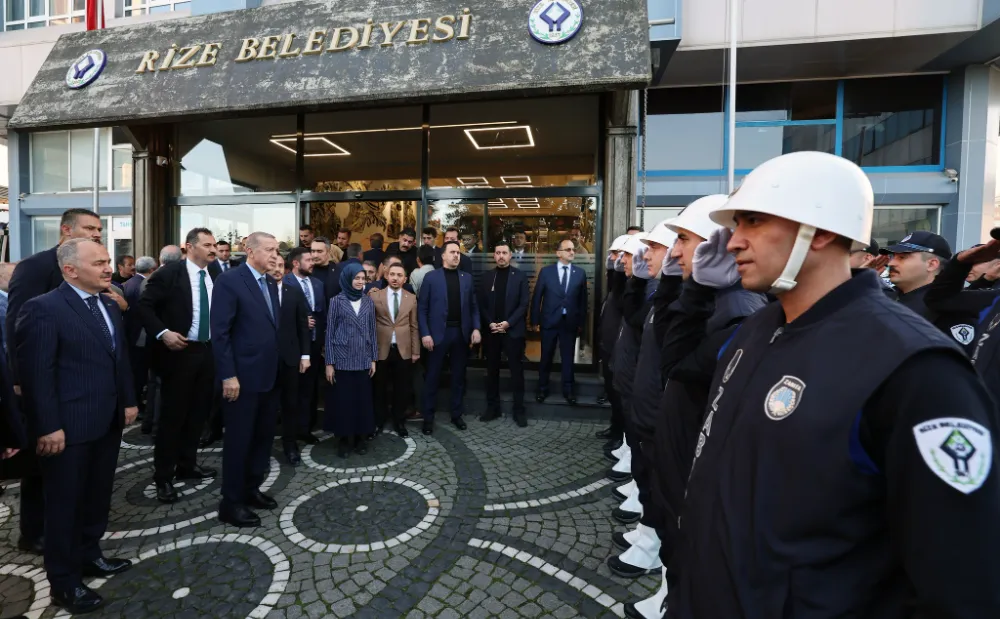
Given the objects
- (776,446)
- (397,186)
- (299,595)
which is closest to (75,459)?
(299,595)

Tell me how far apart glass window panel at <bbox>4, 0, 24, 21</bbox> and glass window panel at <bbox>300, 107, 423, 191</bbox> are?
1106 cm

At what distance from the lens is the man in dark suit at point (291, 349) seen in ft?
14.1

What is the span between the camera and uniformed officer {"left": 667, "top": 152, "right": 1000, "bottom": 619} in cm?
86

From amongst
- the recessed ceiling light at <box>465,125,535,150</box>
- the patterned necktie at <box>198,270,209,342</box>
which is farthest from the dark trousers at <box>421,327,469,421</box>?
the recessed ceiling light at <box>465,125,535,150</box>

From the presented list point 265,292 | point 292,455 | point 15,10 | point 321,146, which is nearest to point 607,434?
point 292,455

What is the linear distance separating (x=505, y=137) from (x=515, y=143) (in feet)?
0.73

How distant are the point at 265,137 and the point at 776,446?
31.7 feet

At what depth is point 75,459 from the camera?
2750 mm

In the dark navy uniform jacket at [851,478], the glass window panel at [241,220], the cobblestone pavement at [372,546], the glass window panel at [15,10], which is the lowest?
the cobblestone pavement at [372,546]

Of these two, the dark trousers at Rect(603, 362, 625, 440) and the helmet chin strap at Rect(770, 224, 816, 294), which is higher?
the helmet chin strap at Rect(770, 224, 816, 294)

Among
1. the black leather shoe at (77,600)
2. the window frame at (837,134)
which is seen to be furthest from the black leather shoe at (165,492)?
the window frame at (837,134)

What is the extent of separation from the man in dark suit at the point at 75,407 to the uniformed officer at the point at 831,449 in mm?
3295

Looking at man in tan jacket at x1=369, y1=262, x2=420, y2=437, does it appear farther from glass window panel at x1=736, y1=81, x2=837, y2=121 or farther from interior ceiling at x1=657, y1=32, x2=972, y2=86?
glass window panel at x1=736, y1=81, x2=837, y2=121

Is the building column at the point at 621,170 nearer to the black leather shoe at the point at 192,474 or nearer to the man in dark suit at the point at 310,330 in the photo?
the man in dark suit at the point at 310,330
